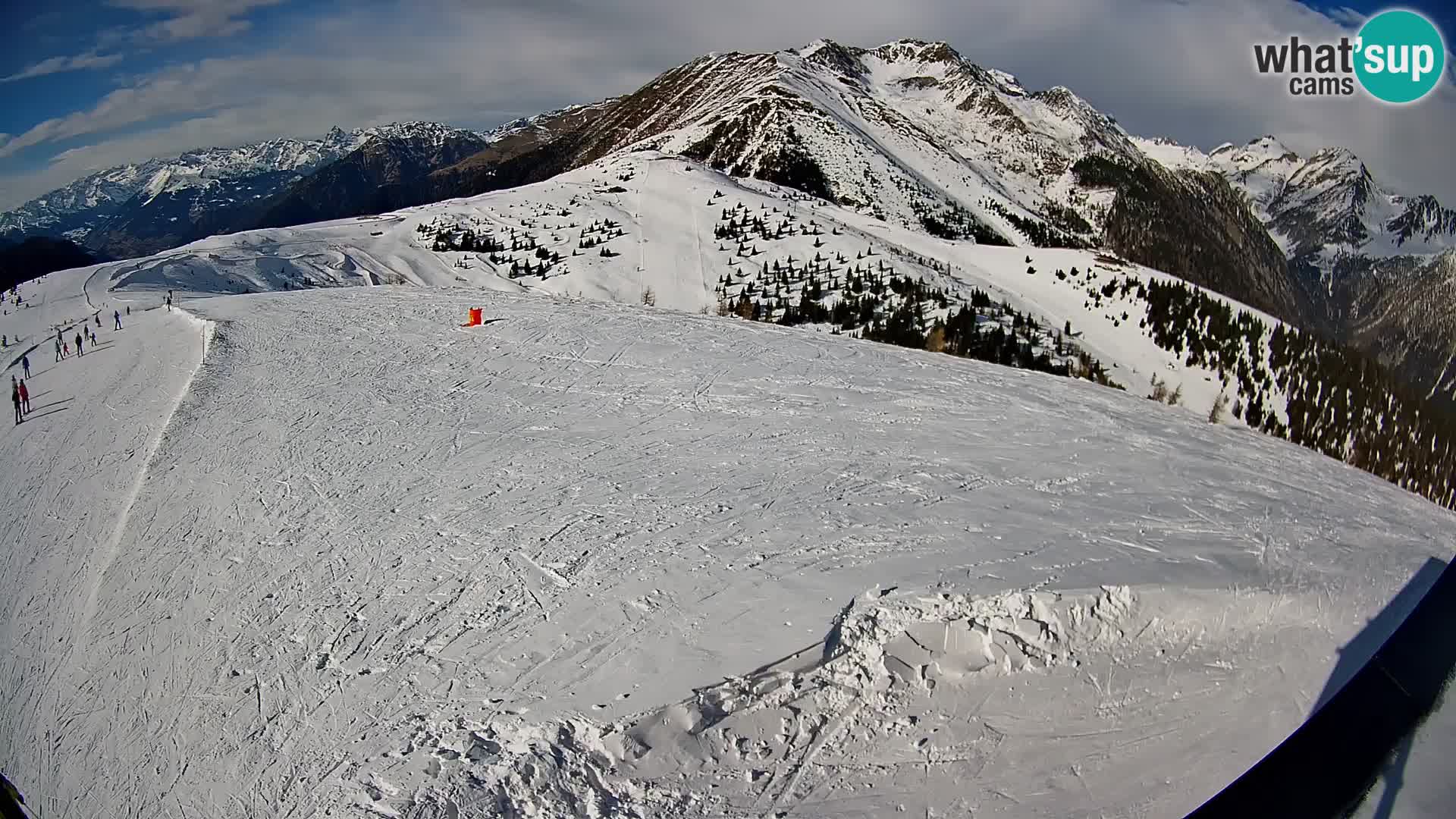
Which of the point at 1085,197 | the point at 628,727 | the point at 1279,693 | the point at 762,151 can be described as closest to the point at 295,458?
the point at 628,727

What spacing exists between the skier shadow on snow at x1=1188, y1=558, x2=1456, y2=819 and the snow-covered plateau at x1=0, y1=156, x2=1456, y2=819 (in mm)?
331

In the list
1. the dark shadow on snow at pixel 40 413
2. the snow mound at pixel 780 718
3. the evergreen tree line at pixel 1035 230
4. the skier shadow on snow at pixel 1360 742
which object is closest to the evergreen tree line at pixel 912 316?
the snow mound at pixel 780 718

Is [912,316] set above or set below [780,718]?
above

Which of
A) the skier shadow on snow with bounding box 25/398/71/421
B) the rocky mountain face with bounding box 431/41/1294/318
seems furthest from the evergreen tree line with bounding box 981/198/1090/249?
the skier shadow on snow with bounding box 25/398/71/421

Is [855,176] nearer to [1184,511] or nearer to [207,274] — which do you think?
[207,274]

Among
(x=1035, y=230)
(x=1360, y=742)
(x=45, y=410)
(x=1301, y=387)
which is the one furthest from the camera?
(x=1035, y=230)

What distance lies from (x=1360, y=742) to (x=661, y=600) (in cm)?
617

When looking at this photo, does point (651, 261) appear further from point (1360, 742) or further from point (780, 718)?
point (1360, 742)

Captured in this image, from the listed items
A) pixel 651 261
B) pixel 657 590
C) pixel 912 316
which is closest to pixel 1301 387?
pixel 912 316

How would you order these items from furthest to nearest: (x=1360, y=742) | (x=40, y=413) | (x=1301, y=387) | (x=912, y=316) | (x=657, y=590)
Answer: (x=1301, y=387) < (x=912, y=316) < (x=40, y=413) < (x=657, y=590) < (x=1360, y=742)

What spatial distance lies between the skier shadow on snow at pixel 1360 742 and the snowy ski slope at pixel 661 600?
2948 mm

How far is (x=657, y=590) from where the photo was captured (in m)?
8.38

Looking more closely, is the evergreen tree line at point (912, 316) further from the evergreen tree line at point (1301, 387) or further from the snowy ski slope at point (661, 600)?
the snowy ski slope at point (661, 600)

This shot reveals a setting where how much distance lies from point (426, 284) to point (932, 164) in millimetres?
102758
